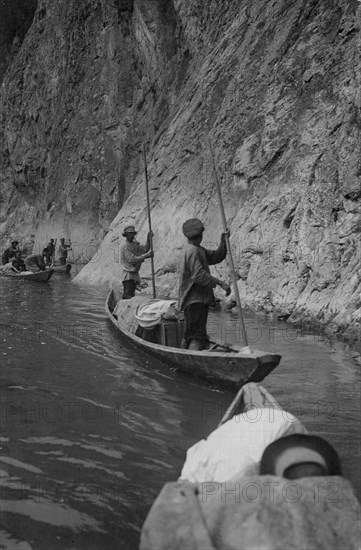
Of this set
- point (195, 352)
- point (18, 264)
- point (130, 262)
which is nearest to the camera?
point (195, 352)

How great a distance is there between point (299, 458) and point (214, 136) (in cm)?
1477

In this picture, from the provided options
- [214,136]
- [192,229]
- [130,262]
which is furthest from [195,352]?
[214,136]

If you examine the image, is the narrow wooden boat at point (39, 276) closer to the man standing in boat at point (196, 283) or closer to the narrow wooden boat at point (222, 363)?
the narrow wooden boat at point (222, 363)

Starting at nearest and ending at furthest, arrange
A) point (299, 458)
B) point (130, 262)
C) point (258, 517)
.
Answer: point (258, 517), point (299, 458), point (130, 262)

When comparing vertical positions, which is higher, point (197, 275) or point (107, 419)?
point (197, 275)

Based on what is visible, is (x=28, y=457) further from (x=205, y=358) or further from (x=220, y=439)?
(x=205, y=358)

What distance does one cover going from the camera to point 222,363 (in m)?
6.74

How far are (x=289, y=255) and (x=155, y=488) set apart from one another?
8549 millimetres

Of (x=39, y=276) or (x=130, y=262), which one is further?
(x=39, y=276)

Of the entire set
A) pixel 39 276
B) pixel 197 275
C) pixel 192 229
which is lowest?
pixel 39 276

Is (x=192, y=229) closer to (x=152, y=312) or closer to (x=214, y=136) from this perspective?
(x=152, y=312)

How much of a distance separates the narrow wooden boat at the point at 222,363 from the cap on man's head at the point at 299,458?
110 inches

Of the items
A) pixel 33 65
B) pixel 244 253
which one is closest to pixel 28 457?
pixel 244 253

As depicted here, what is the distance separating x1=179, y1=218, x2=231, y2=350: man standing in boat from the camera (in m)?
7.37
